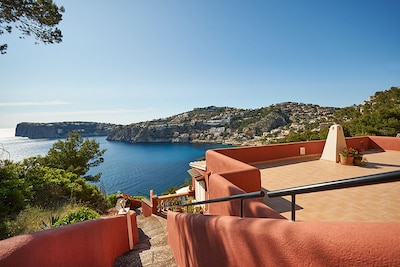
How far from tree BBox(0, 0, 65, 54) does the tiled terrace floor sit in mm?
8470

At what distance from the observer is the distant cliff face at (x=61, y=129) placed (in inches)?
4606

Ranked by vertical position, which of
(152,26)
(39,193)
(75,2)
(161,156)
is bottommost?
(161,156)

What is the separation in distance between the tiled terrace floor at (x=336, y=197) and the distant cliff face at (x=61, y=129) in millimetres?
126341

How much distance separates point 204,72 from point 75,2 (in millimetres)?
14533

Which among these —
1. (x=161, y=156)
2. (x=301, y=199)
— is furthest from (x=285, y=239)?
(x=161, y=156)

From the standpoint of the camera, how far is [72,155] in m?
17.4

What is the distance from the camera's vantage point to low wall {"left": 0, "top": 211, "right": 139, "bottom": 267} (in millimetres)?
1816

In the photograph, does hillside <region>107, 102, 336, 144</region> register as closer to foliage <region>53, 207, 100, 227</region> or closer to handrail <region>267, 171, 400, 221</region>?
foliage <region>53, 207, 100, 227</region>

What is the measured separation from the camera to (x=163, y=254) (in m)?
4.29

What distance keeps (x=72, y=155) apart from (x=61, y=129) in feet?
403

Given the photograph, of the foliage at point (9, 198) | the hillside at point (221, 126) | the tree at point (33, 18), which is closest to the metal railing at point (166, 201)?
the foliage at point (9, 198)

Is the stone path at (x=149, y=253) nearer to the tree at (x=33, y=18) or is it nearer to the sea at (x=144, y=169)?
the tree at (x=33, y=18)

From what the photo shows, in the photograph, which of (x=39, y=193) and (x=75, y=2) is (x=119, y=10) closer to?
(x=75, y=2)

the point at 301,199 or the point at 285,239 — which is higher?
the point at 285,239
